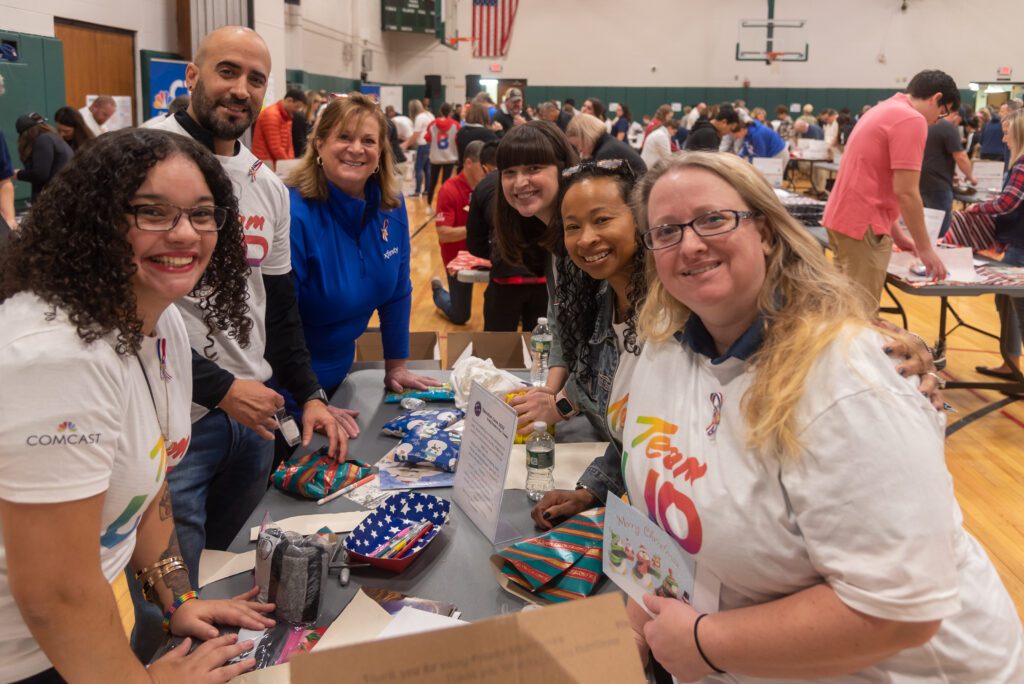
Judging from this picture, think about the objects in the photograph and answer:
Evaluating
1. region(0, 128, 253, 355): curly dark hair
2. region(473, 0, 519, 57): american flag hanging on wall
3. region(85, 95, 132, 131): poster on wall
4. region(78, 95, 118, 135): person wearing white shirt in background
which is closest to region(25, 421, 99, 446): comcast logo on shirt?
region(0, 128, 253, 355): curly dark hair

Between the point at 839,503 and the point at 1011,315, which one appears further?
the point at 1011,315

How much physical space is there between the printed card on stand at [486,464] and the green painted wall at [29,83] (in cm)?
730

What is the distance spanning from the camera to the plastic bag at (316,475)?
198cm

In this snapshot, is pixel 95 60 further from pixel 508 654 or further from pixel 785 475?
pixel 508 654

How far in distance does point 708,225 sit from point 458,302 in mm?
5118

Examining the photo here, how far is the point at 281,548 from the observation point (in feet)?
4.94

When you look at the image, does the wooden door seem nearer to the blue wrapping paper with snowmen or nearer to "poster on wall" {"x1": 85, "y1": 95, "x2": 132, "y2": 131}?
"poster on wall" {"x1": 85, "y1": 95, "x2": 132, "y2": 131}

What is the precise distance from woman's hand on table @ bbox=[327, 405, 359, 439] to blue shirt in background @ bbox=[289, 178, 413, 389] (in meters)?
0.33

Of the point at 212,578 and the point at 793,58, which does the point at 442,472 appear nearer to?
the point at 212,578

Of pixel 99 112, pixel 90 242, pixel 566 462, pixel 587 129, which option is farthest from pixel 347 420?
pixel 99 112

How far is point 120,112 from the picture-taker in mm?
9484

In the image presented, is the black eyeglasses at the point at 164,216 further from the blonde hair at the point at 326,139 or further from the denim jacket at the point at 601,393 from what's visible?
the blonde hair at the point at 326,139

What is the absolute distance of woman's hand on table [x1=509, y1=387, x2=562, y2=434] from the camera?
2.32 meters

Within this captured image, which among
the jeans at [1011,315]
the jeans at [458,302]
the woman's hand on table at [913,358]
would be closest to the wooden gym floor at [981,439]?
the jeans at [458,302]
